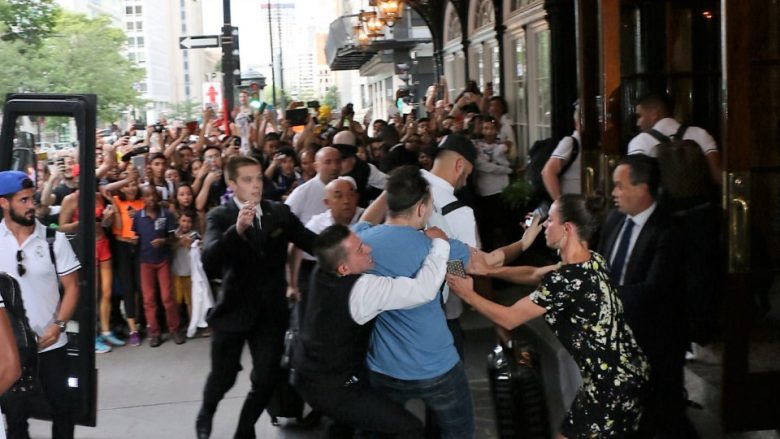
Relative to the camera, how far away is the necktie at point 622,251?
5.13 metres

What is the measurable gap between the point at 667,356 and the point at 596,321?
Result: 4.23 ft

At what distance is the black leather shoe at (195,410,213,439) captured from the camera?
5863 millimetres

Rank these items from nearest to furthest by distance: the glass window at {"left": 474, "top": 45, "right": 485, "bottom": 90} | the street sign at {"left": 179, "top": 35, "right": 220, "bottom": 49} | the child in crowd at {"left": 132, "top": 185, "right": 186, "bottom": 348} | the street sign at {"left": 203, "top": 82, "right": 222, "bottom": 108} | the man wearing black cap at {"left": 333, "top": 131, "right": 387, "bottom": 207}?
the man wearing black cap at {"left": 333, "top": 131, "right": 387, "bottom": 207} < the child in crowd at {"left": 132, "top": 185, "right": 186, "bottom": 348} < the glass window at {"left": 474, "top": 45, "right": 485, "bottom": 90} < the street sign at {"left": 179, "top": 35, "right": 220, "bottom": 49} < the street sign at {"left": 203, "top": 82, "right": 222, "bottom": 108}

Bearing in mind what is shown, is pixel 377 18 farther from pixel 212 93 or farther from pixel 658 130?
pixel 658 130

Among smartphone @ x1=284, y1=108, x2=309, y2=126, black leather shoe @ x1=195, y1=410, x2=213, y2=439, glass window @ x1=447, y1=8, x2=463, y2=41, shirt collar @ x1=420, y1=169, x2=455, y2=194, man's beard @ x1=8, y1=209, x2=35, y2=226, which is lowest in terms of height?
black leather shoe @ x1=195, y1=410, x2=213, y2=439

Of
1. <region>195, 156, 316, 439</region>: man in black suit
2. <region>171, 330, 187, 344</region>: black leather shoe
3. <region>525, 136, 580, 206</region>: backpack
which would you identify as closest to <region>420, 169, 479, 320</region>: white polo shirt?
<region>195, 156, 316, 439</region>: man in black suit

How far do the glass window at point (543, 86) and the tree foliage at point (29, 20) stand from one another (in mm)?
30414

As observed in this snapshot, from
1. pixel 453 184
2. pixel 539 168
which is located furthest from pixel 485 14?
pixel 453 184

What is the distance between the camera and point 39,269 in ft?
17.7

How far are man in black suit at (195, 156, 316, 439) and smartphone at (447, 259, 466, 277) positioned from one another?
1462 millimetres

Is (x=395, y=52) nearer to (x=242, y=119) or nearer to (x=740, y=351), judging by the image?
(x=242, y=119)

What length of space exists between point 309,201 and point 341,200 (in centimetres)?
112

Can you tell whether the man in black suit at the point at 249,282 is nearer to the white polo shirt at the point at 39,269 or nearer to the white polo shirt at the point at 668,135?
the white polo shirt at the point at 39,269

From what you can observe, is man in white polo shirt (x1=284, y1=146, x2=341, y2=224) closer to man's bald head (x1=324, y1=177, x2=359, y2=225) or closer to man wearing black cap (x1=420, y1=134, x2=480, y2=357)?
man's bald head (x1=324, y1=177, x2=359, y2=225)
